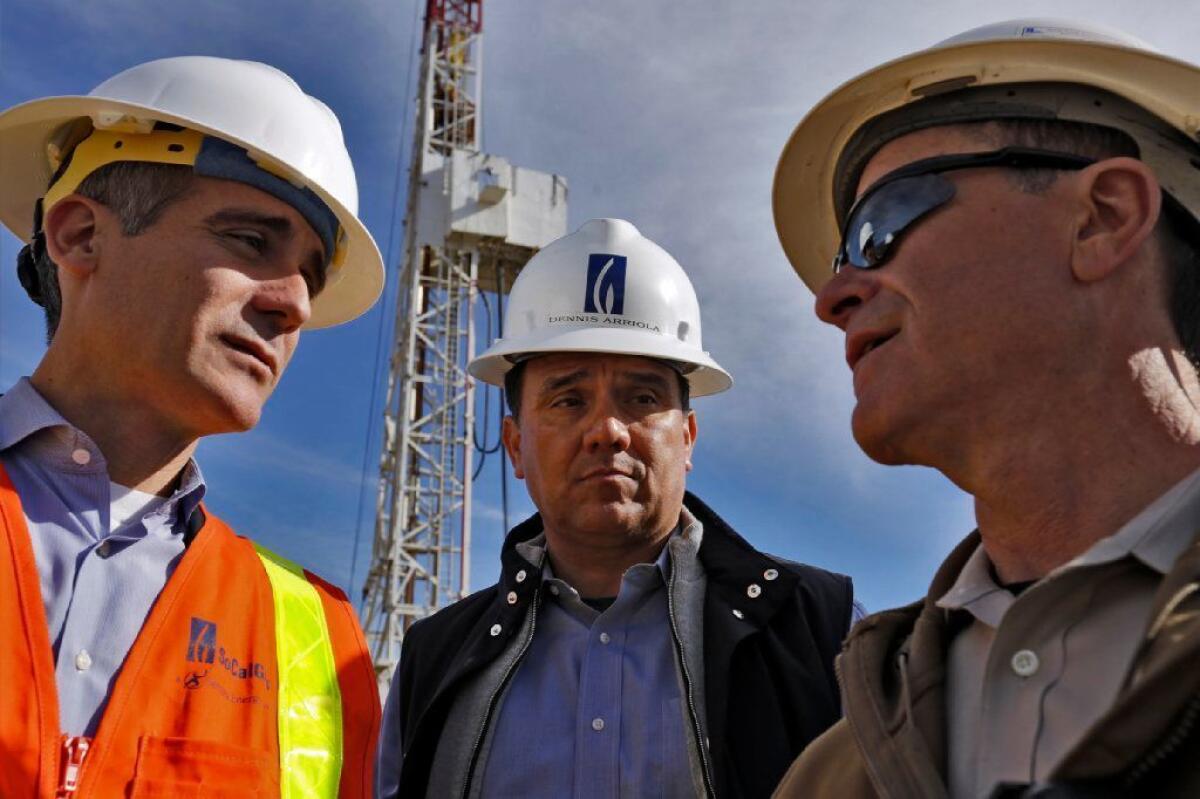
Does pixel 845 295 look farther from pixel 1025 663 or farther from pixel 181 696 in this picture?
pixel 181 696

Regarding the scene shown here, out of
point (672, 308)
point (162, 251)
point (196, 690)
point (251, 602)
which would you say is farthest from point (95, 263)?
point (672, 308)

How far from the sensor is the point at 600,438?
3.23 meters

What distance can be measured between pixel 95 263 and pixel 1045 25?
228cm

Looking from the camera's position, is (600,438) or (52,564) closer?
(52,564)

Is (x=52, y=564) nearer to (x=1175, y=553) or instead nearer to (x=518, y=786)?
(x=518, y=786)

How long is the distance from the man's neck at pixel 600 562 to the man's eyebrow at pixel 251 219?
1.34 m

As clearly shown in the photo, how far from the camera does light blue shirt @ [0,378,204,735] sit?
2.02m

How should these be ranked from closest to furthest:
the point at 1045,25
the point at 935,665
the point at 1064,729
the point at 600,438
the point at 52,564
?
the point at 1064,729 → the point at 935,665 → the point at 1045,25 → the point at 52,564 → the point at 600,438

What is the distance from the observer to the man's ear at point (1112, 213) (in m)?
1.73

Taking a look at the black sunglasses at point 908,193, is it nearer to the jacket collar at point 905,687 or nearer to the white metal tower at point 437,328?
the jacket collar at point 905,687

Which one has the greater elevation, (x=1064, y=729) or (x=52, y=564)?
(x=52, y=564)

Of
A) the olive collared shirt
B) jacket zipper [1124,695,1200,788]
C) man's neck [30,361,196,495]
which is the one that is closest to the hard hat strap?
man's neck [30,361,196,495]

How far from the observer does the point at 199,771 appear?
2.07 m

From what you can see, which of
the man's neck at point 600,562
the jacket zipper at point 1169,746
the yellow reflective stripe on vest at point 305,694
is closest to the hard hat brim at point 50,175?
the yellow reflective stripe on vest at point 305,694
